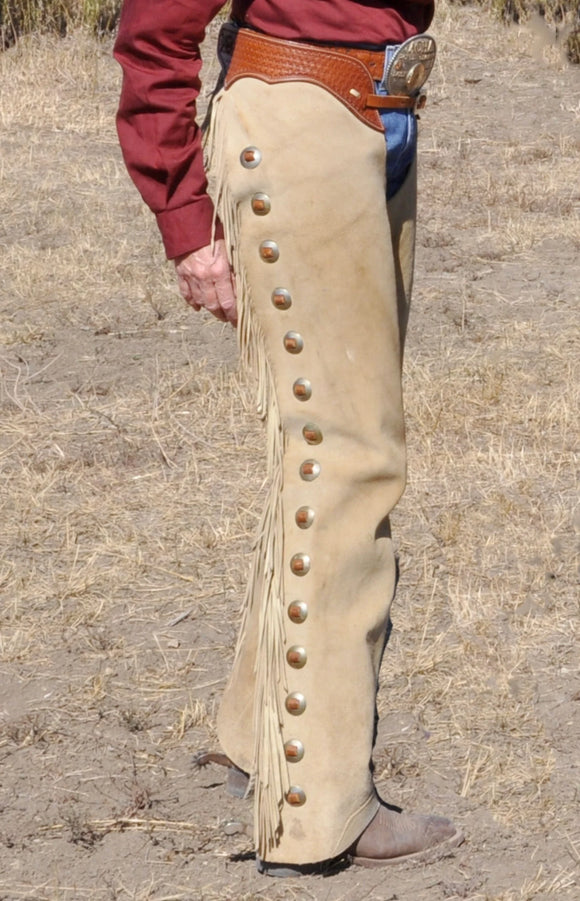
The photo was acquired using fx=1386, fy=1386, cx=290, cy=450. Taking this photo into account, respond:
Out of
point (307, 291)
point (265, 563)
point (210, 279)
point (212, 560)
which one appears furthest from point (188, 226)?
point (212, 560)

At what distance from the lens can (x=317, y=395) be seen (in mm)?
2365

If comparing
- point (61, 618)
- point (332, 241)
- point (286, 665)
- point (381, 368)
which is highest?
point (332, 241)

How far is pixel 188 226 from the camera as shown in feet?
7.56

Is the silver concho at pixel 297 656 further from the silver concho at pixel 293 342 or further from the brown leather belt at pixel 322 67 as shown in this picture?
the brown leather belt at pixel 322 67

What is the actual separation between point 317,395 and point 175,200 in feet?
1.33

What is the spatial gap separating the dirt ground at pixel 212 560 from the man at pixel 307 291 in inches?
13.8

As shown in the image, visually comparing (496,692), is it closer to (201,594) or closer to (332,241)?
(201,594)

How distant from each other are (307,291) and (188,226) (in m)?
0.23

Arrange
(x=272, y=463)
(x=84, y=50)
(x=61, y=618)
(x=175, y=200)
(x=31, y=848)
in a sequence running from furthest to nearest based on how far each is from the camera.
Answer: (x=84, y=50), (x=61, y=618), (x=31, y=848), (x=272, y=463), (x=175, y=200)

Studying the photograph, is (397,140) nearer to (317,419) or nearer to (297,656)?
(317,419)

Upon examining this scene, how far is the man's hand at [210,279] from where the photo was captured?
2357mm

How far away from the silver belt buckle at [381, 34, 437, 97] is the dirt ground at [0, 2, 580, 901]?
1478mm

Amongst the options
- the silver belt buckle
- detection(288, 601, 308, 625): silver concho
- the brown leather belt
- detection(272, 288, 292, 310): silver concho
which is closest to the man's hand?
detection(272, 288, 292, 310): silver concho

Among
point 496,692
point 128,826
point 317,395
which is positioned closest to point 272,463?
point 317,395
